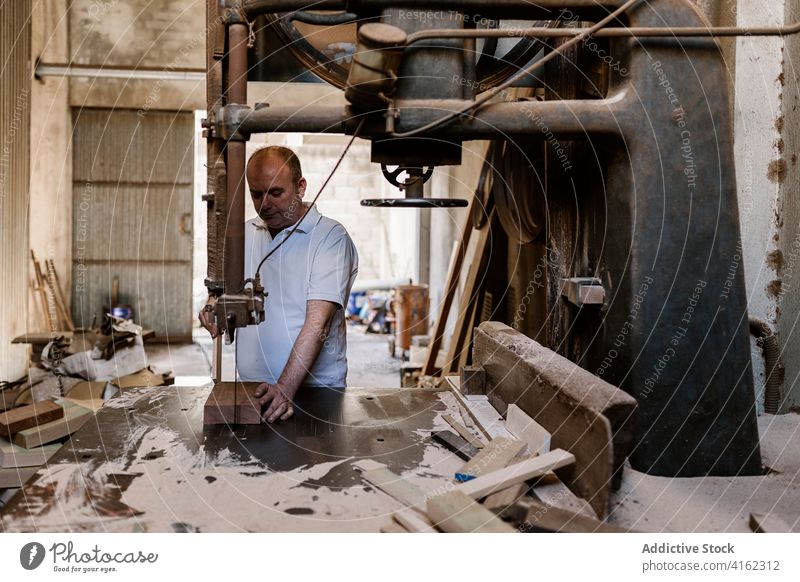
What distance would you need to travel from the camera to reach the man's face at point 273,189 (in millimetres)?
2359

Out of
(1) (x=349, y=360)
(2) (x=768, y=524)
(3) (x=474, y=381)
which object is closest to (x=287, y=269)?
(3) (x=474, y=381)

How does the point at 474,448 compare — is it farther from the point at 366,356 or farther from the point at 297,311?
the point at 366,356

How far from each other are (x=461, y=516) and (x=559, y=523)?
171 millimetres

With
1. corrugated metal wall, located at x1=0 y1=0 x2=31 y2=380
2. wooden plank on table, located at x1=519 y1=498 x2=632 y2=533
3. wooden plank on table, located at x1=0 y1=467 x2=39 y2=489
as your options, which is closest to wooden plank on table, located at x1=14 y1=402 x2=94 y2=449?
wooden plank on table, located at x1=0 y1=467 x2=39 y2=489

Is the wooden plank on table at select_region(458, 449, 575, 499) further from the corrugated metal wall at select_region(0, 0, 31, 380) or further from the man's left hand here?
the corrugated metal wall at select_region(0, 0, 31, 380)

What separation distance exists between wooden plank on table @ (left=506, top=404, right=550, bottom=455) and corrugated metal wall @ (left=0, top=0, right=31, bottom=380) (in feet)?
14.8

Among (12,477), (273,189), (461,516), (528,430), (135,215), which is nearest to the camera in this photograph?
(461,516)

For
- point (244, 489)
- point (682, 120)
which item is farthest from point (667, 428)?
point (244, 489)

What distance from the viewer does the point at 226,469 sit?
4.73ft

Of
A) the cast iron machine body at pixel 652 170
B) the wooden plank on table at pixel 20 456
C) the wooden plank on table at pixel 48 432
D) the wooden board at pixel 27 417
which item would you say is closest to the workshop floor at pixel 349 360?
the wooden plank on table at pixel 48 432

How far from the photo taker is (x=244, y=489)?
1342mm

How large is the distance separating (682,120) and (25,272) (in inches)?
212

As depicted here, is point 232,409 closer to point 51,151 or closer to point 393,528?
point 393,528

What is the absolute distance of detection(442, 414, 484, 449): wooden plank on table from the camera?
157cm
